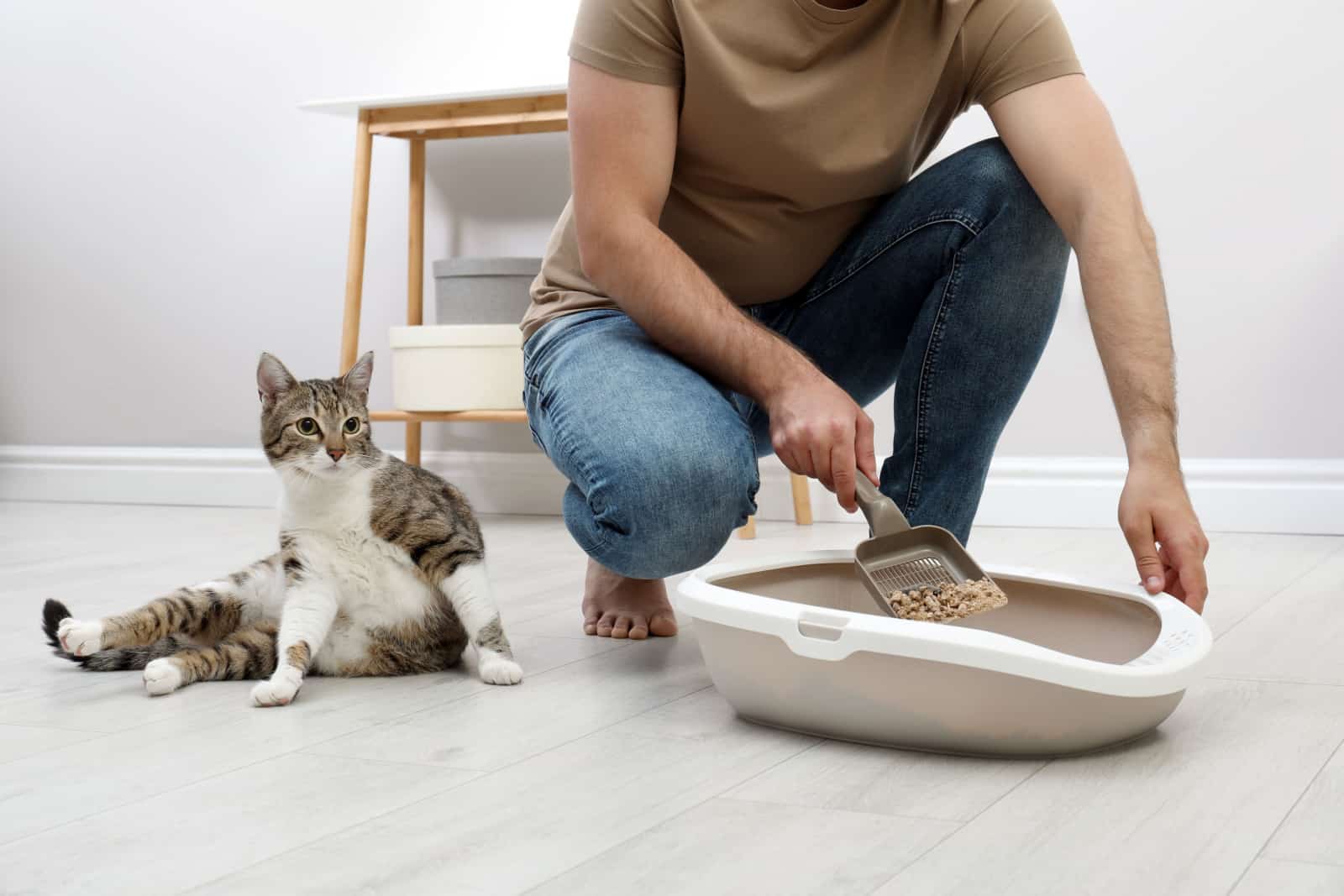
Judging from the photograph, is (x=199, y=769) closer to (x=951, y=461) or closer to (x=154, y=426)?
(x=951, y=461)

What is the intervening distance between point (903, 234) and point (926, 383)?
16 cm

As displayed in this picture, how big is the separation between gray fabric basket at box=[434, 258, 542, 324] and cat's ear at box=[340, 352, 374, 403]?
114 centimetres

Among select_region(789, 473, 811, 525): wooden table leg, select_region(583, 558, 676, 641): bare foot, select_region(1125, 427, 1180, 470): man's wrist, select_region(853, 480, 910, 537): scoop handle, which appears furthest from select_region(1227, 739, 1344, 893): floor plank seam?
select_region(789, 473, 811, 525): wooden table leg

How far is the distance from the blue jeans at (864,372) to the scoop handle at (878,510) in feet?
0.55

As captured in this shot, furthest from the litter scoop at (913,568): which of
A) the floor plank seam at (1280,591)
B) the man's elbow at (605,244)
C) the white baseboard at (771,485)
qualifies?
the white baseboard at (771,485)

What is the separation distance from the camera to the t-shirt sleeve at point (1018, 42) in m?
1.32

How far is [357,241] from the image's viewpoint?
102 inches

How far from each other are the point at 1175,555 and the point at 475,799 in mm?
569

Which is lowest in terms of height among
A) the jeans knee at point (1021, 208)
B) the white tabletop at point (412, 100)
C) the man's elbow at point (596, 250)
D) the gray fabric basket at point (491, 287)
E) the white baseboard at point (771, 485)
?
the white baseboard at point (771, 485)

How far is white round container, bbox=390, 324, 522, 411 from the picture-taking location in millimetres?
2443

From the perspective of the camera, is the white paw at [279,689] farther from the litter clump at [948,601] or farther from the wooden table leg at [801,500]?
the wooden table leg at [801,500]

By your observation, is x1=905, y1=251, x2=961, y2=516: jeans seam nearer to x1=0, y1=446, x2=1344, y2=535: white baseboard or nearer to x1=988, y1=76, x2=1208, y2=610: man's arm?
x1=988, y1=76, x2=1208, y2=610: man's arm

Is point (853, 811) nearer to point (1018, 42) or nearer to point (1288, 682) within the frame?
point (1288, 682)

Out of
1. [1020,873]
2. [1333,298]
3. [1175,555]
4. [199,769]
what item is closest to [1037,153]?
[1175,555]
